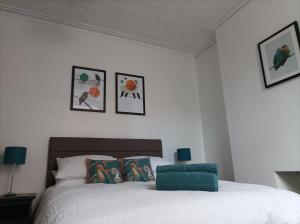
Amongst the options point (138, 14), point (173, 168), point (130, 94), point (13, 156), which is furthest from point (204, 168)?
point (138, 14)

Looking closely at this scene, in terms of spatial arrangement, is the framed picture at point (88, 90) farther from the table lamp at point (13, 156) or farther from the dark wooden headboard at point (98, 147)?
the table lamp at point (13, 156)

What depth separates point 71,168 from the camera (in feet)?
7.75

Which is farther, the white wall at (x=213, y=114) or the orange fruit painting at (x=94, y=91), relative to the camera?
the white wall at (x=213, y=114)

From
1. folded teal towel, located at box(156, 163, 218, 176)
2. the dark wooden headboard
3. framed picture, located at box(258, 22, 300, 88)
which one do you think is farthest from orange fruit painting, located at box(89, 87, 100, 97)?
framed picture, located at box(258, 22, 300, 88)

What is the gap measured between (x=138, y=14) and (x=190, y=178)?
96.4 inches

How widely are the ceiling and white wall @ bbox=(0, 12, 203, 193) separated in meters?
0.16

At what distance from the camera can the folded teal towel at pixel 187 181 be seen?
4.42 ft

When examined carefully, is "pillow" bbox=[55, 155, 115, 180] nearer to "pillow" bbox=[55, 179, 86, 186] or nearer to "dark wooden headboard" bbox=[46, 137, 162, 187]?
"pillow" bbox=[55, 179, 86, 186]

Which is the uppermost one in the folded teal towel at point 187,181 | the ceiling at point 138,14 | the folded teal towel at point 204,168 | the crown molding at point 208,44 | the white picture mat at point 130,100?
the ceiling at point 138,14

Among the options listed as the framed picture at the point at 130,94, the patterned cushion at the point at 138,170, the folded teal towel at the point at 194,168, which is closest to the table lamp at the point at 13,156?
the patterned cushion at the point at 138,170

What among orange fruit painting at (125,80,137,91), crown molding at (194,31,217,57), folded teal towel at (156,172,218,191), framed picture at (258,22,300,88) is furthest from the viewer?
crown molding at (194,31,217,57)

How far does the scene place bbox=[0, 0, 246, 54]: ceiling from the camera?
109 inches

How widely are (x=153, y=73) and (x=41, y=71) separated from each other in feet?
5.64

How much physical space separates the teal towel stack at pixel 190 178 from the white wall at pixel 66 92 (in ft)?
5.63
